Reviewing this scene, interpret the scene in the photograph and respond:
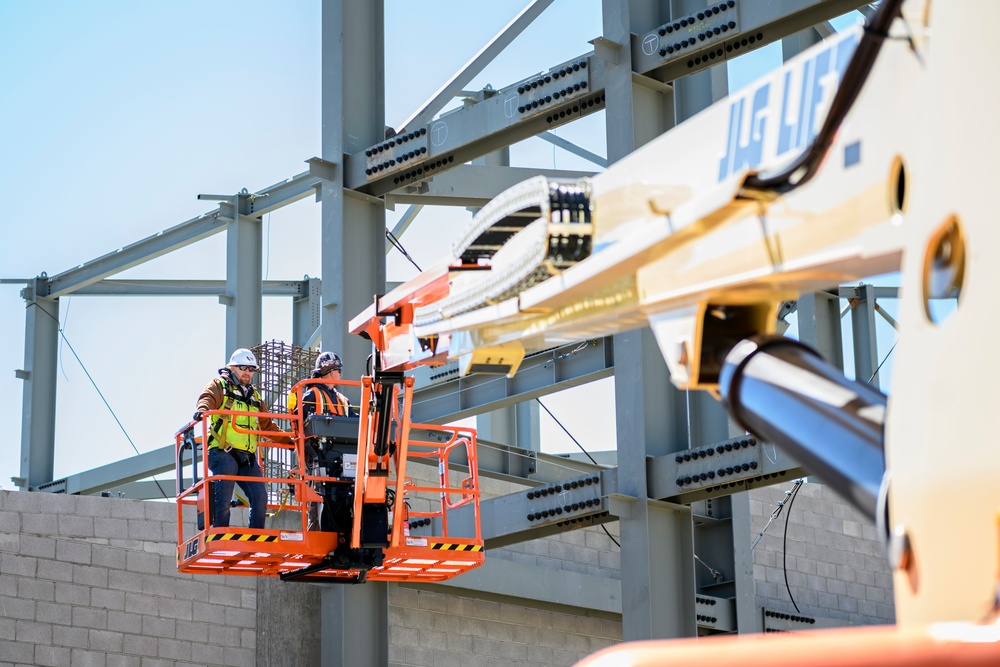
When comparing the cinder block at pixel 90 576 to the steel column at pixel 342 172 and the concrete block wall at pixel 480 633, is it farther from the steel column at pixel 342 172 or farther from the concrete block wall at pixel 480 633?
the concrete block wall at pixel 480 633

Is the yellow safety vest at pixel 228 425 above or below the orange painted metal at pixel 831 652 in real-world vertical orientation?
above

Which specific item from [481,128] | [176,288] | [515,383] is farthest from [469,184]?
[176,288]

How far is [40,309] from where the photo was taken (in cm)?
2606

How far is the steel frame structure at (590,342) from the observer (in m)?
13.7

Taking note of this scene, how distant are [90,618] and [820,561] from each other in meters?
12.2

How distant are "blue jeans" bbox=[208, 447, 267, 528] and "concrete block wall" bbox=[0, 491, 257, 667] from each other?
2.75m

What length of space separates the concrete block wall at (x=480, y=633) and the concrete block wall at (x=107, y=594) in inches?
81.1

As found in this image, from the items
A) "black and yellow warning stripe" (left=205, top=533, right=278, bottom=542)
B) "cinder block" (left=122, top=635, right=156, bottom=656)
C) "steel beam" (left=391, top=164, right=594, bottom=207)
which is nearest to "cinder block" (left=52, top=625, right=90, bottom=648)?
"cinder block" (left=122, top=635, right=156, bottom=656)

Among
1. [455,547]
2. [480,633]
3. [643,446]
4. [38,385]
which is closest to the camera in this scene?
[455,547]

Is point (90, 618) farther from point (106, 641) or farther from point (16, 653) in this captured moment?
point (16, 653)

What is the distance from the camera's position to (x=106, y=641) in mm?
14992

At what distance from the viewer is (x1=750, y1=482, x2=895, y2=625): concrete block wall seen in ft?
71.6

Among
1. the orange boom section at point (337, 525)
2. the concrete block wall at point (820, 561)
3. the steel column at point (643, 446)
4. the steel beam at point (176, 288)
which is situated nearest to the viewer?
the orange boom section at point (337, 525)

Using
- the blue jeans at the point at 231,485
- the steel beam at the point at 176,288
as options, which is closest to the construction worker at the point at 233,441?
the blue jeans at the point at 231,485
